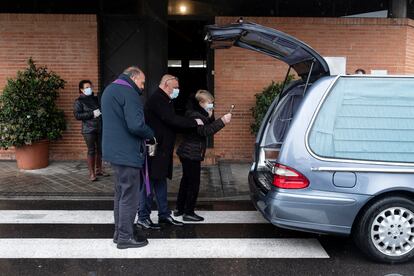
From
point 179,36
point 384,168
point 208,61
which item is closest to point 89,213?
point 384,168

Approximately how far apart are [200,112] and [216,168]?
3736 millimetres

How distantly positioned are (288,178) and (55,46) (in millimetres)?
6695

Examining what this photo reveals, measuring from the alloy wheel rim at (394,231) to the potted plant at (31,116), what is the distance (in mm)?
6297

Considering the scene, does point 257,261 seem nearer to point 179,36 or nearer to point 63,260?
point 63,260

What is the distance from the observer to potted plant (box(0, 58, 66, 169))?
8383 mm

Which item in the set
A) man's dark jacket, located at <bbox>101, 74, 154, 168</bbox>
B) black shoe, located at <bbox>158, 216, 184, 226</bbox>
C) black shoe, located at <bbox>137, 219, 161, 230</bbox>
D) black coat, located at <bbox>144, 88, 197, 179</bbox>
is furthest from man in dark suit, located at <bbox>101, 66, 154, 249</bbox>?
black shoe, located at <bbox>158, 216, 184, 226</bbox>

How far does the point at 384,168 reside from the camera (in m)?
4.28

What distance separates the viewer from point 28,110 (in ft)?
27.9

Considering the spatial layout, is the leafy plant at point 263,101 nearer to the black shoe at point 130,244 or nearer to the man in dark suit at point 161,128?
the man in dark suit at point 161,128

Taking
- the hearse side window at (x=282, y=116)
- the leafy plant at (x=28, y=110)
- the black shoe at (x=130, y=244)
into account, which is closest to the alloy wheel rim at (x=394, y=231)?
the hearse side window at (x=282, y=116)

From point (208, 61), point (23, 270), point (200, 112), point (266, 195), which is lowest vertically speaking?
point (23, 270)

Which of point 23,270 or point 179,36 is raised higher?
point 179,36

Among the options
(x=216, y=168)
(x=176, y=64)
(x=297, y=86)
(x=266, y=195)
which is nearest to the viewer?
(x=266, y=195)

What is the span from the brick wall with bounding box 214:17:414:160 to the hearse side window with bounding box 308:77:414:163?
16.7 feet
